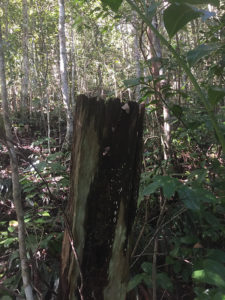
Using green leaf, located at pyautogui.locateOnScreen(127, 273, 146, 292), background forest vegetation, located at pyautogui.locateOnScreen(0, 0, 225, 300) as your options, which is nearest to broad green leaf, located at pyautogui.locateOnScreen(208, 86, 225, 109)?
background forest vegetation, located at pyautogui.locateOnScreen(0, 0, 225, 300)

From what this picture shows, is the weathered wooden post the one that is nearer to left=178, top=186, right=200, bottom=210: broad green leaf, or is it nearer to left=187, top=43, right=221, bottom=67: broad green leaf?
left=178, top=186, right=200, bottom=210: broad green leaf

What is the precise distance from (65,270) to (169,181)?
748mm

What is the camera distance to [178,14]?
0.70m

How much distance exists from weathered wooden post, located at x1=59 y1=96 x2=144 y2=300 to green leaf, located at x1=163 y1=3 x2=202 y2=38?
1.38ft

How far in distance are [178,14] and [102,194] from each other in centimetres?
78

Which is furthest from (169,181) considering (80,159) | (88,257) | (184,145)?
(184,145)

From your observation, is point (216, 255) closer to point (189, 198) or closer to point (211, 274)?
point (211, 274)

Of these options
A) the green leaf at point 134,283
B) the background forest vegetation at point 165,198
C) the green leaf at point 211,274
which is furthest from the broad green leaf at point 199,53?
the green leaf at point 134,283

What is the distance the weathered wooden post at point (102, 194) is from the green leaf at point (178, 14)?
420mm

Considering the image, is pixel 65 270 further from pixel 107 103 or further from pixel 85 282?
pixel 107 103

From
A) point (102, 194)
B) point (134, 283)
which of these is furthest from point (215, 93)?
point (134, 283)

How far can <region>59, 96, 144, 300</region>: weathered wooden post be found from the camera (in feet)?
3.65

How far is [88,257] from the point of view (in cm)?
→ 117

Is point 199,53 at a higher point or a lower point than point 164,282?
higher
